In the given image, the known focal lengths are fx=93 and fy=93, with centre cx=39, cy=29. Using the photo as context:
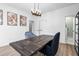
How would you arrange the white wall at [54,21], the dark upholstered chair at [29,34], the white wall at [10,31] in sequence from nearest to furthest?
the white wall at [10,31], the dark upholstered chair at [29,34], the white wall at [54,21]

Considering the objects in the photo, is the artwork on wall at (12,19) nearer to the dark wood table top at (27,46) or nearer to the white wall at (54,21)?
the dark wood table top at (27,46)

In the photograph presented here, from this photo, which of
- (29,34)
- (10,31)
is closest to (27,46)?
(29,34)

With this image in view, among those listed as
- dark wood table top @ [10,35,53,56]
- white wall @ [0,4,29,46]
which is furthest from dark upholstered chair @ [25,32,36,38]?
dark wood table top @ [10,35,53,56]

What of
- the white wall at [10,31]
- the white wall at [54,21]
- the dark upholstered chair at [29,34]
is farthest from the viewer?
the white wall at [54,21]

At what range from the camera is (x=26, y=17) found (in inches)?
105

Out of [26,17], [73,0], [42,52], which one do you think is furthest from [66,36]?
[73,0]

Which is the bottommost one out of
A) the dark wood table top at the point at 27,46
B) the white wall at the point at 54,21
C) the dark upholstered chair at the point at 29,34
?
the dark wood table top at the point at 27,46

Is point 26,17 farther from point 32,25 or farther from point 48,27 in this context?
point 48,27

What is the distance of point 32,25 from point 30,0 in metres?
1.20

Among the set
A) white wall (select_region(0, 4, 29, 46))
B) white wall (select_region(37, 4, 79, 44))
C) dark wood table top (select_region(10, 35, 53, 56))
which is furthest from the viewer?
white wall (select_region(37, 4, 79, 44))

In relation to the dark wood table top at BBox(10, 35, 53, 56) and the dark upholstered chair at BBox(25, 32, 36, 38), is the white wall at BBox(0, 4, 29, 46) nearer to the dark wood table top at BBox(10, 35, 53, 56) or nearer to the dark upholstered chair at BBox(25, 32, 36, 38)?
the dark upholstered chair at BBox(25, 32, 36, 38)

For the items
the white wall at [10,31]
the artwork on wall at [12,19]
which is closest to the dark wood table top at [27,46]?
the white wall at [10,31]

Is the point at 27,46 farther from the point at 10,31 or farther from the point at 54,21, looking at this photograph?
the point at 54,21

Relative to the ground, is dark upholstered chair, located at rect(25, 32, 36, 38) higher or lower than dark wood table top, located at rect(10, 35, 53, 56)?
higher
